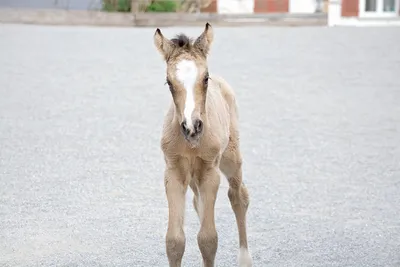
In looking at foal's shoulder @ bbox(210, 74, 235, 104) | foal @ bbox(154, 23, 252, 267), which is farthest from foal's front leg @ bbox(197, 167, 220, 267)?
foal's shoulder @ bbox(210, 74, 235, 104)

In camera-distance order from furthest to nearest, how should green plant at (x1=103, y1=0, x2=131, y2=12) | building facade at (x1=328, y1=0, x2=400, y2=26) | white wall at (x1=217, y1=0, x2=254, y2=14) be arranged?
white wall at (x1=217, y1=0, x2=254, y2=14) → building facade at (x1=328, y1=0, x2=400, y2=26) → green plant at (x1=103, y1=0, x2=131, y2=12)

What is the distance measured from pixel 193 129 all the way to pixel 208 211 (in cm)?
67

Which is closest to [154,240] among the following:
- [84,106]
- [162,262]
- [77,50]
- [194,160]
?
[162,262]

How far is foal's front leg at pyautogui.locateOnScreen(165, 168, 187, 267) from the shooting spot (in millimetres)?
4980

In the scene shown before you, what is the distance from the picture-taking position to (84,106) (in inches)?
543

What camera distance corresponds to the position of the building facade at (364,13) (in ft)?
92.3

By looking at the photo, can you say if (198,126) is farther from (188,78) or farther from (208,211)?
(208,211)

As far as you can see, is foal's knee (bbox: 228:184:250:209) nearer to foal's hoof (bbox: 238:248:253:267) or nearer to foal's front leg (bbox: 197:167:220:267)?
foal's hoof (bbox: 238:248:253:267)

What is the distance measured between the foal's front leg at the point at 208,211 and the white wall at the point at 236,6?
80.9 feet

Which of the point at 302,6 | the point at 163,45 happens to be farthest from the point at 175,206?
the point at 302,6

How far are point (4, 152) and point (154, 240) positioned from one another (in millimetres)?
4151

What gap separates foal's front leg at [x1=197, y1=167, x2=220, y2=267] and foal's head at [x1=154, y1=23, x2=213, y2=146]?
382mm

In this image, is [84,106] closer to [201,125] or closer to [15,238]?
[15,238]

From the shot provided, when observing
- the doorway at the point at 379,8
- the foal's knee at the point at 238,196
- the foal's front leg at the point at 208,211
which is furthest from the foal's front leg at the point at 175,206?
the doorway at the point at 379,8
